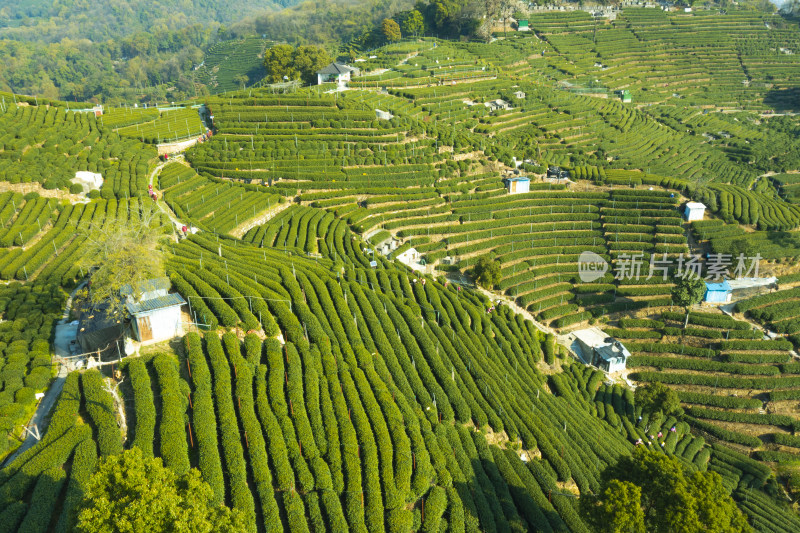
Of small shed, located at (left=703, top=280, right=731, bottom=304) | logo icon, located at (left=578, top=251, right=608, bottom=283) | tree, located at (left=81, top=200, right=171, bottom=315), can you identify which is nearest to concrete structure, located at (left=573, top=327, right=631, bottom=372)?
logo icon, located at (left=578, top=251, right=608, bottom=283)

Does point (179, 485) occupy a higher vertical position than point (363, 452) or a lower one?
higher

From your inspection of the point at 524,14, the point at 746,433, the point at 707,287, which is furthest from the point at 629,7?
the point at 746,433

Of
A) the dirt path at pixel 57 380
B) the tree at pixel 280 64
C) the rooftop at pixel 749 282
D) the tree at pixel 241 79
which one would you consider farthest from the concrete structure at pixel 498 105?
the tree at pixel 241 79

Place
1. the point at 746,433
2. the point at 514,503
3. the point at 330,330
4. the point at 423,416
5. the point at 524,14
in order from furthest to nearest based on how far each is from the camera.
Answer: the point at 524,14
the point at 746,433
the point at 330,330
the point at 423,416
the point at 514,503

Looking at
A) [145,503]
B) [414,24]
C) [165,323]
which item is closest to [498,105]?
[414,24]

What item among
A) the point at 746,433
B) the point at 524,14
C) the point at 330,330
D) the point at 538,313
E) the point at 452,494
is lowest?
the point at 746,433

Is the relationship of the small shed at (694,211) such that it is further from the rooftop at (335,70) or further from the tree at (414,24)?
the tree at (414,24)

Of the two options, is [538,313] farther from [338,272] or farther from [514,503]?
[514,503]
